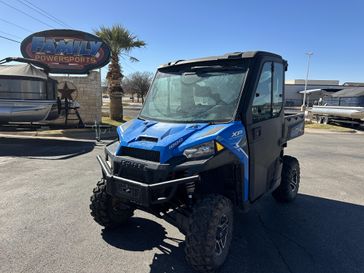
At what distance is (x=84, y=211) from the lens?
15.7 ft

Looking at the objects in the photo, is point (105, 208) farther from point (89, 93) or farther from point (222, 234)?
point (89, 93)

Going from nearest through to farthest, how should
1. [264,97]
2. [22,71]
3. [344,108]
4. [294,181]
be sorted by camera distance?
[264,97], [294,181], [22,71], [344,108]

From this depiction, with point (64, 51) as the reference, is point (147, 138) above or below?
below

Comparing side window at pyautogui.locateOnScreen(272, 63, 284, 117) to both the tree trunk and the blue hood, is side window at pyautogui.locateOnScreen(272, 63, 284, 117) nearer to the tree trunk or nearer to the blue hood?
the blue hood

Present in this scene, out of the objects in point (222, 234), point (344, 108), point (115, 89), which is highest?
point (115, 89)

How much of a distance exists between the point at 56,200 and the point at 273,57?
4.44m

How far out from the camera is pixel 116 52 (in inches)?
754

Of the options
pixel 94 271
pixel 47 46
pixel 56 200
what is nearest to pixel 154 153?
pixel 94 271

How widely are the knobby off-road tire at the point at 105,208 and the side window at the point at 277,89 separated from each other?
2.53 meters

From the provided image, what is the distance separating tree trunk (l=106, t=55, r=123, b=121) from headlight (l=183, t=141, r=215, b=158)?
16.5 m

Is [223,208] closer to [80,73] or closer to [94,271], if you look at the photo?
[94,271]

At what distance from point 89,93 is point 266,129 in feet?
48.9

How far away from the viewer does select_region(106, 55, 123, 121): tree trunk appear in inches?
735

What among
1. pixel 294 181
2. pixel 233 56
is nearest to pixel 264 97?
pixel 233 56
